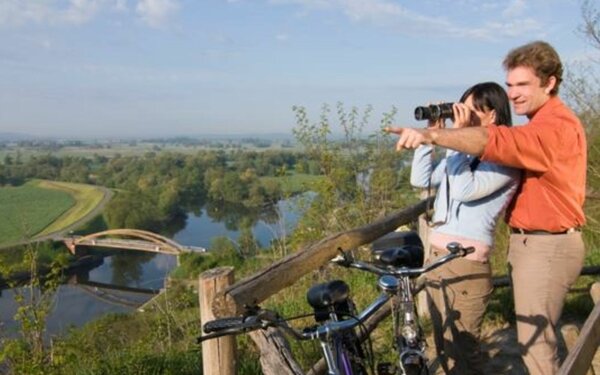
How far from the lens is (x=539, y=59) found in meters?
1.94

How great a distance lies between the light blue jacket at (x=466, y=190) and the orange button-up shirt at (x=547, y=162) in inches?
2.8

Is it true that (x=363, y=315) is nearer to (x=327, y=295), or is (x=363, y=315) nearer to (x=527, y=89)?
(x=327, y=295)

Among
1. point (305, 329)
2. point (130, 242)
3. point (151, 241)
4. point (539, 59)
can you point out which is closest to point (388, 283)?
point (305, 329)

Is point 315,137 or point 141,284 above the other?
point 315,137

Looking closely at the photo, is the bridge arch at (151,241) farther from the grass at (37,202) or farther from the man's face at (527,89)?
the man's face at (527,89)

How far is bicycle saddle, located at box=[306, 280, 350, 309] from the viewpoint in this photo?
5.38ft

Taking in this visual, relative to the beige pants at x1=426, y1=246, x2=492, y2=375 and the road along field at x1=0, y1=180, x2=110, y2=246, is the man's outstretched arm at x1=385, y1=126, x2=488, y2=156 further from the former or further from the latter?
the road along field at x1=0, y1=180, x2=110, y2=246

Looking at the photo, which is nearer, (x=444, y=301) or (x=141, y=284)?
(x=444, y=301)

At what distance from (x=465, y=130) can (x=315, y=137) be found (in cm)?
656

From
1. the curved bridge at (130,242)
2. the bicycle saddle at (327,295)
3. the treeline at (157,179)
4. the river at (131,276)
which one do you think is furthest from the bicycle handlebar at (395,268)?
the curved bridge at (130,242)

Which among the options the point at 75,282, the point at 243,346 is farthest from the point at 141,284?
the point at 243,346

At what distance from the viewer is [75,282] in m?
38.3

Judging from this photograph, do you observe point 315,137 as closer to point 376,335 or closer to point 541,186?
point 376,335

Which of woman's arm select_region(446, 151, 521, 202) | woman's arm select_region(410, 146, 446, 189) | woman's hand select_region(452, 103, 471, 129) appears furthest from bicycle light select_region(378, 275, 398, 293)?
woman's arm select_region(410, 146, 446, 189)
